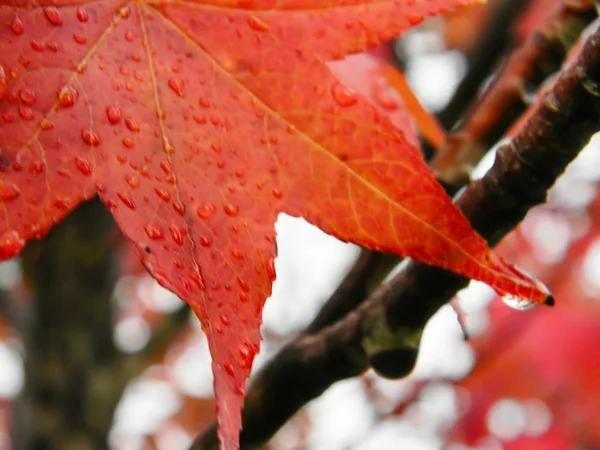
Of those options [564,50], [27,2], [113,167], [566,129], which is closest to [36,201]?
[113,167]

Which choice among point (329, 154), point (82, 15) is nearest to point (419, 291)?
point (329, 154)

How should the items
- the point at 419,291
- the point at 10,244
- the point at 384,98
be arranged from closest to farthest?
1. the point at 10,244
2. the point at 419,291
3. the point at 384,98

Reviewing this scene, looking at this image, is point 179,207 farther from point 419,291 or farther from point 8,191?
point 419,291

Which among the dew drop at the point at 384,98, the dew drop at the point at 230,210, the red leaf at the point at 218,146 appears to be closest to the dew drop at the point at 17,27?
the red leaf at the point at 218,146

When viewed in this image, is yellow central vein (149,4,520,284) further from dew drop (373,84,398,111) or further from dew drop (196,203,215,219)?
dew drop (373,84,398,111)

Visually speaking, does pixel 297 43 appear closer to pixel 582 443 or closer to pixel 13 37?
pixel 13 37

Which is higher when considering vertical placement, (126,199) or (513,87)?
(513,87)

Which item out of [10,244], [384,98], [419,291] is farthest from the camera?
[384,98]

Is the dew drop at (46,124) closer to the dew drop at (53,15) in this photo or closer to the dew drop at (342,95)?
the dew drop at (53,15)
